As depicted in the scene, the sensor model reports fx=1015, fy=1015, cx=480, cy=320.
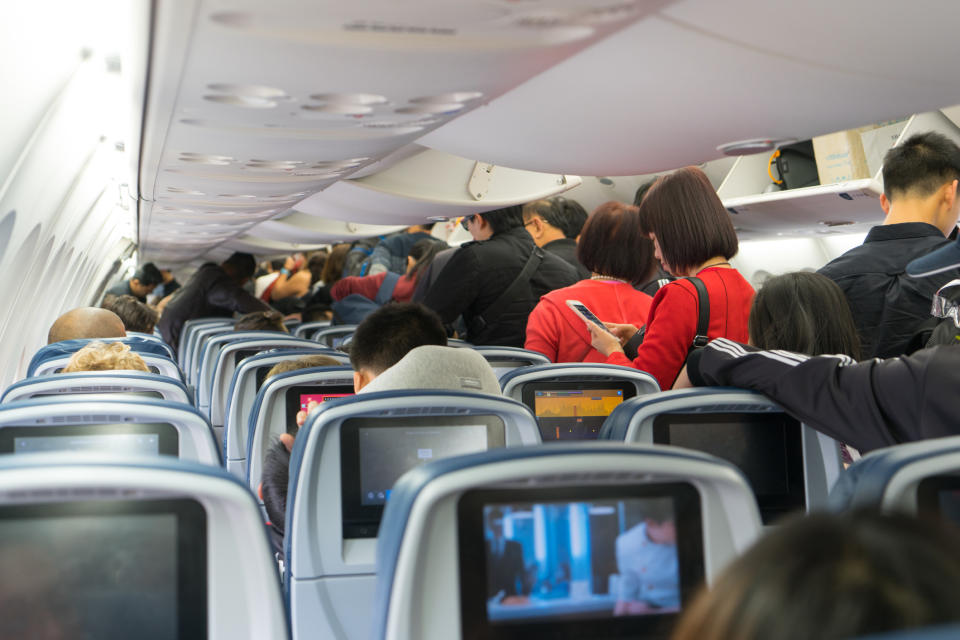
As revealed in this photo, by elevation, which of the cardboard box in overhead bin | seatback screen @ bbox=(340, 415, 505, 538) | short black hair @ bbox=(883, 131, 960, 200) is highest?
the cardboard box in overhead bin

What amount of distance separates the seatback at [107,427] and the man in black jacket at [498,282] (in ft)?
12.3

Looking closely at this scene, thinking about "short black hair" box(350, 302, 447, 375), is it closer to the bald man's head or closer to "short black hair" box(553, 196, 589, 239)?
the bald man's head

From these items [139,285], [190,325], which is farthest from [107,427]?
[139,285]

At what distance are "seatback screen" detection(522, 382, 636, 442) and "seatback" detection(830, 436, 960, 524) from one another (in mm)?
2238

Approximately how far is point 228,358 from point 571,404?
10.1 ft

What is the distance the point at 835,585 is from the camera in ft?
2.76

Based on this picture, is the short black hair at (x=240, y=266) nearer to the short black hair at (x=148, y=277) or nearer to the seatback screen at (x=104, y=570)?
the short black hair at (x=148, y=277)

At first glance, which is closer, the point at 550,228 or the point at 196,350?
the point at 550,228

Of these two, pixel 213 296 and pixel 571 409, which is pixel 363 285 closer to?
pixel 213 296

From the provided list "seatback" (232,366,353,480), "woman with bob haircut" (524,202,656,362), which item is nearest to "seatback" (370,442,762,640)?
"seatback" (232,366,353,480)

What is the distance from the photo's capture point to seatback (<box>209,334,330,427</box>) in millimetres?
5684

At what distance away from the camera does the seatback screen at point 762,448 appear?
9.40 ft

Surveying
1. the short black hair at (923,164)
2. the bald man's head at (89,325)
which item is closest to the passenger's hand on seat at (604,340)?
the short black hair at (923,164)

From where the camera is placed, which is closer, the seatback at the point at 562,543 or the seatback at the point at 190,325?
the seatback at the point at 562,543
